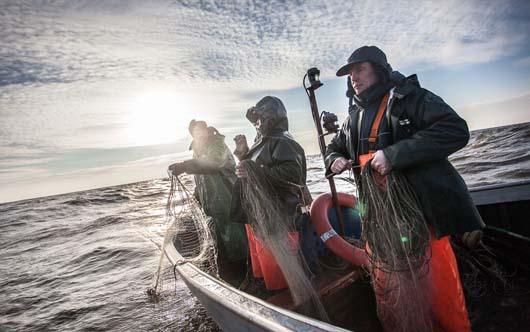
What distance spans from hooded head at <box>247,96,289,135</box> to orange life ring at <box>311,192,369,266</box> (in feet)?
3.69

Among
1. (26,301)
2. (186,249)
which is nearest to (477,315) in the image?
(186,249)

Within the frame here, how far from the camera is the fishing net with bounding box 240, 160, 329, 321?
307 centimetres

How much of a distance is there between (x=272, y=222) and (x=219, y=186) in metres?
1.93

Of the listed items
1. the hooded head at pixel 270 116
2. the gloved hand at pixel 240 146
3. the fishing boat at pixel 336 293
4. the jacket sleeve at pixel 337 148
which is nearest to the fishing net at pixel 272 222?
the fishing boat at pixel 336 293

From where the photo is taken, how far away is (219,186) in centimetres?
498

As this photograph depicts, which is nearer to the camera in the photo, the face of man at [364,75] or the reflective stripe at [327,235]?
the face of man at [364,75]

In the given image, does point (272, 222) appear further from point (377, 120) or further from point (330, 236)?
point (377, 120)

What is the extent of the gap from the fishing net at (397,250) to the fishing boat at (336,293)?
1.90 feet

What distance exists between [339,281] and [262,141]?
6.26 feet

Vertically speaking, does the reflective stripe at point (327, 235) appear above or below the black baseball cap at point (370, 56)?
below

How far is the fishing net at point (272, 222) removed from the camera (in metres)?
A: 3.07

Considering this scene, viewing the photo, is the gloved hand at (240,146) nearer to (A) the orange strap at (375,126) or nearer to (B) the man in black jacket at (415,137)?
(B) the man in black jacket at (415,137)

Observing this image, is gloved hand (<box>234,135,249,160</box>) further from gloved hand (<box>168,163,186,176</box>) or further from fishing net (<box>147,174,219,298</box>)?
fishing net (<box>147,174,219,298</box>)

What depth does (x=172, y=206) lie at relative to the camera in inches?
198
